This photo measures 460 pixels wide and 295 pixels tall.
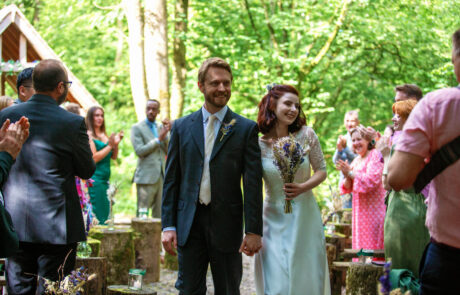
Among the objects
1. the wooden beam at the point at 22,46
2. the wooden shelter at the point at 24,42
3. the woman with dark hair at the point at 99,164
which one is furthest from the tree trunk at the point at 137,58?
the woman with dark hair at the point at 99,164

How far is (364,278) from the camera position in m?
4.96

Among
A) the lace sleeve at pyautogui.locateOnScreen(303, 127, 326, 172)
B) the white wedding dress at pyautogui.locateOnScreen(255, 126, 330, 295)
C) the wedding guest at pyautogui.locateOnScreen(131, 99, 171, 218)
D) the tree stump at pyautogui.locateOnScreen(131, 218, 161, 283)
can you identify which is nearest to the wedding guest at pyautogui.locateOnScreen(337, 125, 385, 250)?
the lace sleeve at pyautogui.locateOnScreen(303, 127, 326, 172)

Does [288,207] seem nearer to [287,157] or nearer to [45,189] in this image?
[287,157]

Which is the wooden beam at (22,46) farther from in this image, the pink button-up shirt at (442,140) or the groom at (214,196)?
the pink button-up shirt at (442,140)

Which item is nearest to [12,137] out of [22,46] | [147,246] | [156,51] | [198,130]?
[198,130]

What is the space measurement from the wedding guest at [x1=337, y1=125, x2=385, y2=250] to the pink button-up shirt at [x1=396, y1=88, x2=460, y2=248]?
13.9ft

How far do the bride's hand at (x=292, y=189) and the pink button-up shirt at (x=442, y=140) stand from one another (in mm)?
2185

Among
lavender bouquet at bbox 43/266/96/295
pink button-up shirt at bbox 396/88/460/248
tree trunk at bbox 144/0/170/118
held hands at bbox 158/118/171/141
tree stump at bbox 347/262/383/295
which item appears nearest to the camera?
pink button-up shirt at bbox 396/88/460/248

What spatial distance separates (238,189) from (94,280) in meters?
2.28

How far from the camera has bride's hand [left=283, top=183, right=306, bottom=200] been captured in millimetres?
5004

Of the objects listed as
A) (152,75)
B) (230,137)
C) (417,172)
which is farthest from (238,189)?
(152,75)

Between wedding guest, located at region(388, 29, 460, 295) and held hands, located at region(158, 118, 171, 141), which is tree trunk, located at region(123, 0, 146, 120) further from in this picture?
wedding guest, located at region(388, 29, 460, 295)

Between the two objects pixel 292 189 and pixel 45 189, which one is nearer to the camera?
pixel 45 189

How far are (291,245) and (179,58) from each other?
13.1 meters
